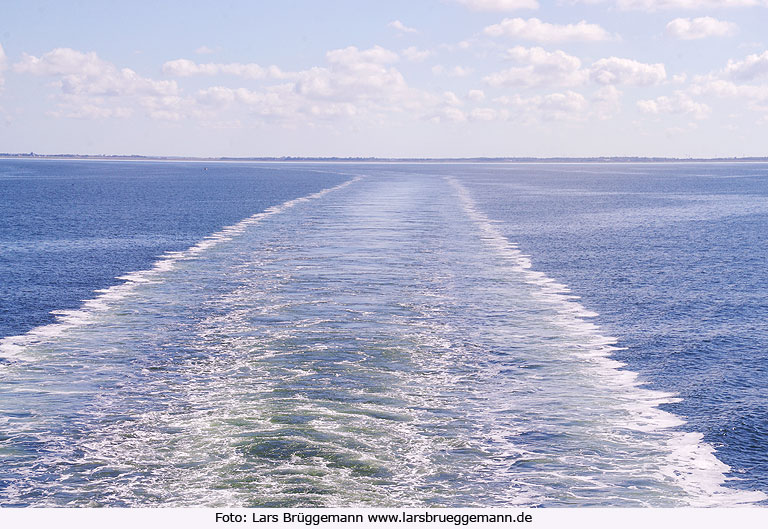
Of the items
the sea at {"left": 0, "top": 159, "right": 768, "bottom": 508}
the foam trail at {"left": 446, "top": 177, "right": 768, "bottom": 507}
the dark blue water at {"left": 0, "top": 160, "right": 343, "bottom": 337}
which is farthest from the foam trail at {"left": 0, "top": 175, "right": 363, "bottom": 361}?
the foam trail at {"left": 446, "top": 177, "right": 768, "bottom": 507}

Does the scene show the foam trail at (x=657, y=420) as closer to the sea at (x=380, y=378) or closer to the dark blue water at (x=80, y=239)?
the sea at (x=380, y=378)

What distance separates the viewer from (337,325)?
117 feet

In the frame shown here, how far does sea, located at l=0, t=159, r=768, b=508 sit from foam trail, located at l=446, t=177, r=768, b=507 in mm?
94

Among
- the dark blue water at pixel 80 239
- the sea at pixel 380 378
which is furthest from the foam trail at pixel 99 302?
the dark blue water at pixel 80 239

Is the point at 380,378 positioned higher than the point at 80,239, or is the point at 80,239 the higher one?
the point at 80,239

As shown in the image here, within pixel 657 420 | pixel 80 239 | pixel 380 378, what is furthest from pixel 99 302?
pixel 80 239

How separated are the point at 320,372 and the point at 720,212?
9688cm

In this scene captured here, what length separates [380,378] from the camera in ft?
92.3

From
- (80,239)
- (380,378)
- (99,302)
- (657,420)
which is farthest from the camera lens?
(80,239)

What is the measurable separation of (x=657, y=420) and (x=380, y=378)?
29.8 ft

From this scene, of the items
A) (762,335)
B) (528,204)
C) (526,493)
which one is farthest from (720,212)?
(526,493)

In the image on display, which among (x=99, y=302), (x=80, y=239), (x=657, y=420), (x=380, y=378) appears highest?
(x=80, y=239)

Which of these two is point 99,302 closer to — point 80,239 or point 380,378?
point 380,378

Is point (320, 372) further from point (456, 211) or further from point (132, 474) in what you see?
point (456, 211)
